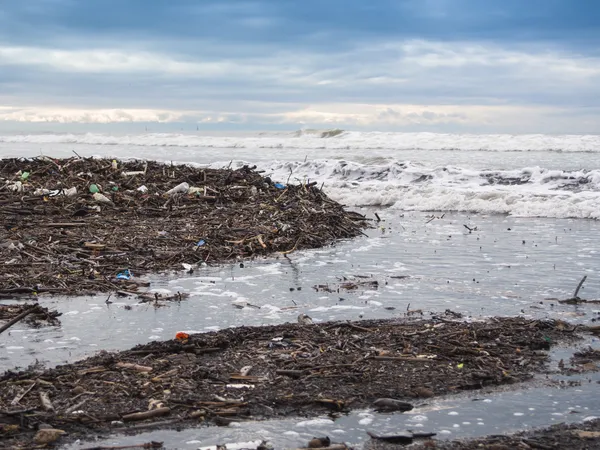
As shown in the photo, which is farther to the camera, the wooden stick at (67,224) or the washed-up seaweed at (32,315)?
the wooden stick at (67,224)

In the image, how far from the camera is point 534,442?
4.12 m

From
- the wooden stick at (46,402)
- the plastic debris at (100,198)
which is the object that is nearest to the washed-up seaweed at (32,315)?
the wooden stick at (46,402)

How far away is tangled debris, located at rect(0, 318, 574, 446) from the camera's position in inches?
177

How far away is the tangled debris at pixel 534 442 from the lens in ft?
13.4

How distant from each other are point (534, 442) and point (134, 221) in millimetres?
8705

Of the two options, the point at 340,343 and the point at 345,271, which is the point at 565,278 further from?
the point at 340,343

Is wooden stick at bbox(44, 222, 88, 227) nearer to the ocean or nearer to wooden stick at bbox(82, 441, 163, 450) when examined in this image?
the ocean

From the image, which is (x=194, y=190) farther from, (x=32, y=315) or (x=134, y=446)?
(x=134, y=446)

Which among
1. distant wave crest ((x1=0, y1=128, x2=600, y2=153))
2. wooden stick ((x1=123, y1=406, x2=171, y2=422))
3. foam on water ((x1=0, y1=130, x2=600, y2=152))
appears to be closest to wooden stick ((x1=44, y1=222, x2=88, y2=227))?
wooden stick ((x1=123, y1=406, x2=171, y2=422))

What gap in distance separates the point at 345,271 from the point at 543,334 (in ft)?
11.6

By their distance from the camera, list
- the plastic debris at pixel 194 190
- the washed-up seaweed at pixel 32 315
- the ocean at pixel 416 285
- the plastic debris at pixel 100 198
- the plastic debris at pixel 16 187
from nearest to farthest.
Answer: the ocean at pixel 416 285, the washed-up seaweed at pixel 32 315, the plastic debris at pixel 100 198, the plastic debris at pixel 16 187, the plastic debris at pixel 194 190

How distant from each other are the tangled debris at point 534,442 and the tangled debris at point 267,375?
0.60 metres

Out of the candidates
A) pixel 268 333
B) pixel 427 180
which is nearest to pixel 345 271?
pixel 268 333

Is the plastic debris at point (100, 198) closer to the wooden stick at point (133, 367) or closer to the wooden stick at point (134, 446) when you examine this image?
the wooden stick at point (133, 367)
